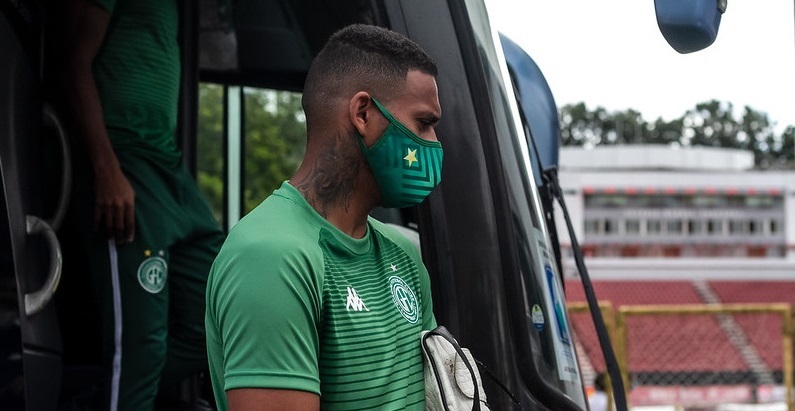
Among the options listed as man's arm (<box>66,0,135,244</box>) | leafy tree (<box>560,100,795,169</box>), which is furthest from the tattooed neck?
leafy tree (<box>560,100,795,169</box>)

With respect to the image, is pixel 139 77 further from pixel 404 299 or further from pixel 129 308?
pixel 404 299

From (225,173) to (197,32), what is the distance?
97 cm

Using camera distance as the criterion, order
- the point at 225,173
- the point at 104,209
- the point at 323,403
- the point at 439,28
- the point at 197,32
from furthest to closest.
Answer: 1. the point at 225,173
2. the point at 197,32
3. the point at 104,209
4. the point at 439,28
5. the point at 323,403

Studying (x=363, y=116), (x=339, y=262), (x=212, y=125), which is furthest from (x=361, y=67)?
(x=212, y=125)

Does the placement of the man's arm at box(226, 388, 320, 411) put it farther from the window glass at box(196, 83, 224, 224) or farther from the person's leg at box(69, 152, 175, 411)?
the window glass at box(196, 83, 224, 224)

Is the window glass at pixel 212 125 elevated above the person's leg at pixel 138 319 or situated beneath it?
elevated above

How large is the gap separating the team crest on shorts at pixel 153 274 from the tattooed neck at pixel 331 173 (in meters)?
0.94

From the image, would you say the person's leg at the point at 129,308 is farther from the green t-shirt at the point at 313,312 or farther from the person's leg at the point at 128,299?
the green t-shirt at the point at 313,312

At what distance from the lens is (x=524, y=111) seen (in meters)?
2.75

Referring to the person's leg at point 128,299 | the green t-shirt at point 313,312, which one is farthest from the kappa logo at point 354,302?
the person's leg at point 128,299

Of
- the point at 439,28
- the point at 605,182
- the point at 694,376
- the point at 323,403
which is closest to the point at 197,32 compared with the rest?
the point at 439,28

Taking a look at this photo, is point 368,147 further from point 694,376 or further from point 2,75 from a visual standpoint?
point 694,376

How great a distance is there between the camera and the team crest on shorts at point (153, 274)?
246cm

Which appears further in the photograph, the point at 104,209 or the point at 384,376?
the point at 104,209
